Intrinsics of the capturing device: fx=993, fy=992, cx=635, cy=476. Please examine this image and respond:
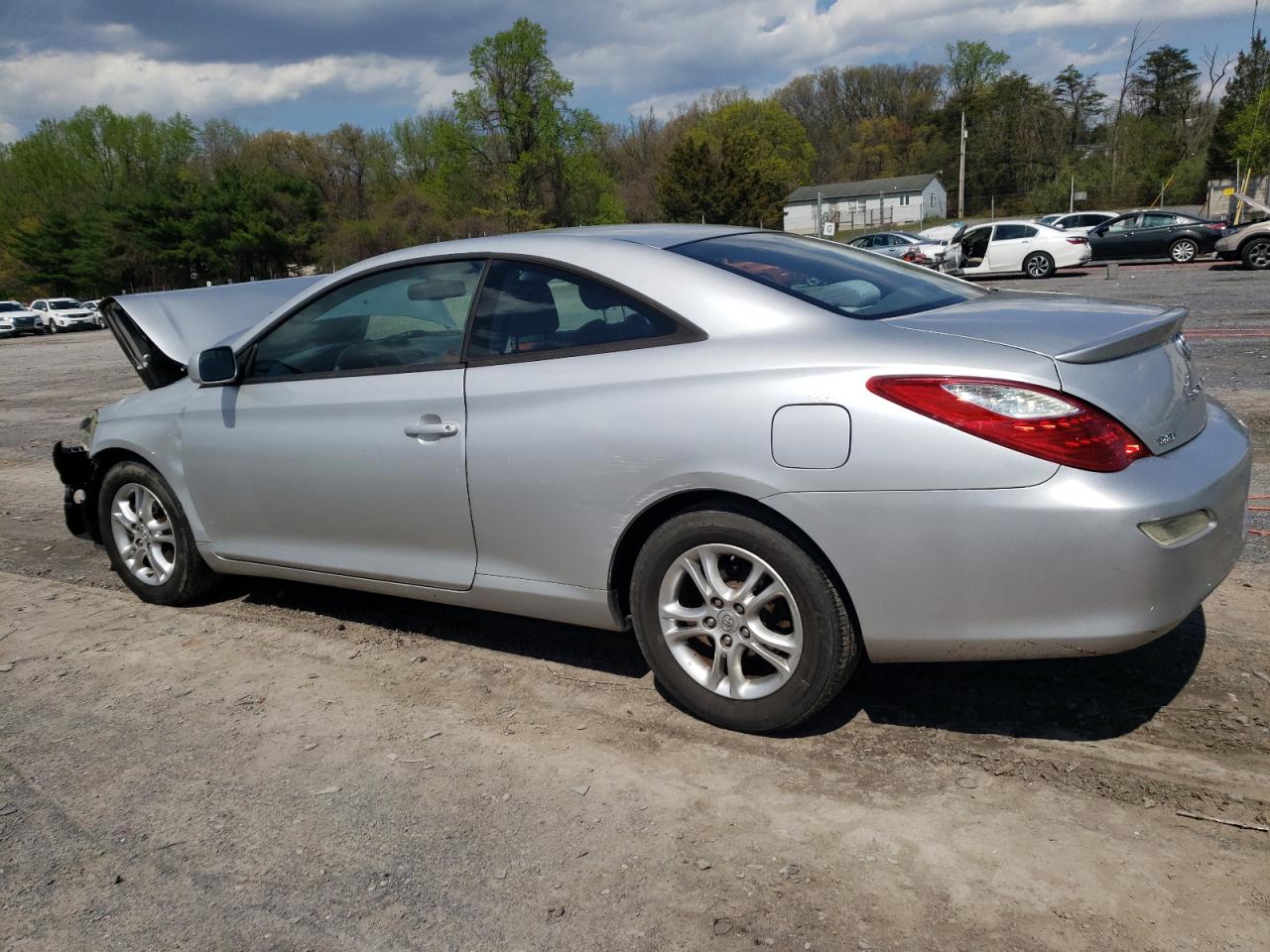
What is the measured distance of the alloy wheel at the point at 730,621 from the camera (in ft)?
9.95

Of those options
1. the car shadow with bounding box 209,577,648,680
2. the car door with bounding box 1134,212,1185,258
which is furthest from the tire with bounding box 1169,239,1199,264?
the car shadow with bounding box 209,577,648,680

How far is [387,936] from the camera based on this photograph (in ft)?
7.92

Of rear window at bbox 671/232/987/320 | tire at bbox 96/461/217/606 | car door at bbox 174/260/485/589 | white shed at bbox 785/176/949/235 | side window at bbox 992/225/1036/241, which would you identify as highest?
rear window at bbox 671/232/987/320

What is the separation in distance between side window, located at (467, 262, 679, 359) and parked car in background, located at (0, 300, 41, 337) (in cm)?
4950

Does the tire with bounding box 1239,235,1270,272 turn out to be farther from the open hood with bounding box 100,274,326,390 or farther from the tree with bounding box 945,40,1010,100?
the tree with bounding box 945,40,1010,100

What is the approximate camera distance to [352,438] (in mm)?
3867

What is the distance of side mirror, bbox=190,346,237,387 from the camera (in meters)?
4.28

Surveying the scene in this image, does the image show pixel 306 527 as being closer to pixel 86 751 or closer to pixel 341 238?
pixel 86 751

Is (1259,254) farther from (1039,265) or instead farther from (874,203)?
(874,203)

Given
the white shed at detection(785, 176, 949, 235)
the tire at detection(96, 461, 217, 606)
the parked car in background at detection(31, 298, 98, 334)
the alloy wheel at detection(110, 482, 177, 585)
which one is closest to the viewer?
the tire at detection(96, 461, 217, 606)

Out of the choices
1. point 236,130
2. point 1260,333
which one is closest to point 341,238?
point 236,130

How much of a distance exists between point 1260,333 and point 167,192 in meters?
69.6

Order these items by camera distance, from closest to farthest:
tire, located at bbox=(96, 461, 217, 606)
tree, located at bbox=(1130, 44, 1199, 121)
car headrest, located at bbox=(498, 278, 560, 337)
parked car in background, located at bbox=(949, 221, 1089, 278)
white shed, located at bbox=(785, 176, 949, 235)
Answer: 1. car headrest, located at bbox=(498, 278, 560, 337)
2. tire, located at bbox=(96, 461, 217, 606)
3. parked car in background, located at bbox=(949, 221, 1089, 278)
4. tree, located at bbox=(1130, 44, 1199, 121)
5. white shed, located at bbox=(785, 176, 949, 235)

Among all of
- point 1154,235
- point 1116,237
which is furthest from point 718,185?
point 1154,235
